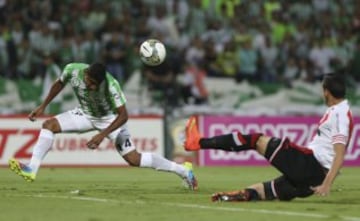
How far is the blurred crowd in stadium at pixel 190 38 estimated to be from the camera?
23969 mm

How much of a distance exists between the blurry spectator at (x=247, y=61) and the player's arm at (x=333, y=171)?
545 inches

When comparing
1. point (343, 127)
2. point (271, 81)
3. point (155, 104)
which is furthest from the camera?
point (271, 81)

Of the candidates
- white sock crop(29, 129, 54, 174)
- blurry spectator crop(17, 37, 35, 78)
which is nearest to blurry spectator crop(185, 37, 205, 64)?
blurry spectator crop(17, 37, 35, 78)

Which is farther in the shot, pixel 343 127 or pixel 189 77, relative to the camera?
pixel 189 77

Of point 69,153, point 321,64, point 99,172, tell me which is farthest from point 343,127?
point 321,64

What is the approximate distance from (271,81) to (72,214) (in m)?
15.9

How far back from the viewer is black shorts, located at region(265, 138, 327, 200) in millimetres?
11648

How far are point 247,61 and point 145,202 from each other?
13803mm

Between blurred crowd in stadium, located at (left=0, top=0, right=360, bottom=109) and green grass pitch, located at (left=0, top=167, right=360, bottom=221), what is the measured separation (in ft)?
20.0

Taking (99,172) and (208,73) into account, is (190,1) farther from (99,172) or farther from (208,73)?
(99,172)

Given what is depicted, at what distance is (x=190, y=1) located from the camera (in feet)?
88.3

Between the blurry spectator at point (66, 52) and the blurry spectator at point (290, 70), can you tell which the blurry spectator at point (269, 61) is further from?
the blurry spectator at point (66, 52)

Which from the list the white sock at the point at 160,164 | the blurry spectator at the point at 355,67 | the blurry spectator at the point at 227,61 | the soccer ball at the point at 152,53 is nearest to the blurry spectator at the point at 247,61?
the blurry spectator at the point at 227,61

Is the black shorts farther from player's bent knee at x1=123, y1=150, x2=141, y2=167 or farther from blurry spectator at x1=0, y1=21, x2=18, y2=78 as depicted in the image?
blurry spectator at x1=0, y1=21, x2=18, y2=78
